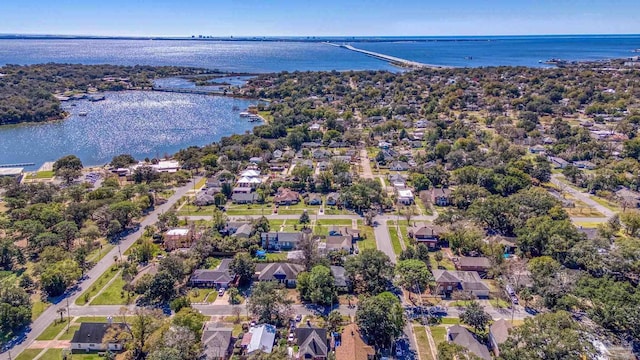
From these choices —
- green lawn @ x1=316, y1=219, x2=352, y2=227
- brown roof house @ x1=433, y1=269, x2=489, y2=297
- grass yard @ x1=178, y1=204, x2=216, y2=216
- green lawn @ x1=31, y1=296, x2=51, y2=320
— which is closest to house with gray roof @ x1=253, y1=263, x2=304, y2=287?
green lawn @ x1=316, y1=219, x2=352, y2=227

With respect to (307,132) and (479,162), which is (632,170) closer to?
(479,162)

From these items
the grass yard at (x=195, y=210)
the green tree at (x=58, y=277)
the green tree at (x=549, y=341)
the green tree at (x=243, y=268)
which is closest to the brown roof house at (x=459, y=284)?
the green tree at (x=549, y=341)

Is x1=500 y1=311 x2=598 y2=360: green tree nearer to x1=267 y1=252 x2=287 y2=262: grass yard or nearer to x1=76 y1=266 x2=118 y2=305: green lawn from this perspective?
x1=267 y1=252 x2=287 y2=262: grass yard

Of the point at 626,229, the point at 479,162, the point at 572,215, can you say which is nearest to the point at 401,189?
the point at 479,162

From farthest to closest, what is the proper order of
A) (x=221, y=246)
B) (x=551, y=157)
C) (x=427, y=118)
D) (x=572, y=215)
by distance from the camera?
(x=427, y=118)
(x=551, y=157)
(x=572, y=215)
(x=221, y=246)

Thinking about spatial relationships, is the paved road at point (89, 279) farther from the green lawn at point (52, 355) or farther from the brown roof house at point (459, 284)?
the brown roof house at point (459, 284)

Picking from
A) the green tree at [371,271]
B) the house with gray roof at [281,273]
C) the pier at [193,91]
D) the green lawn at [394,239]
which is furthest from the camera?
the pier at [193,91]
